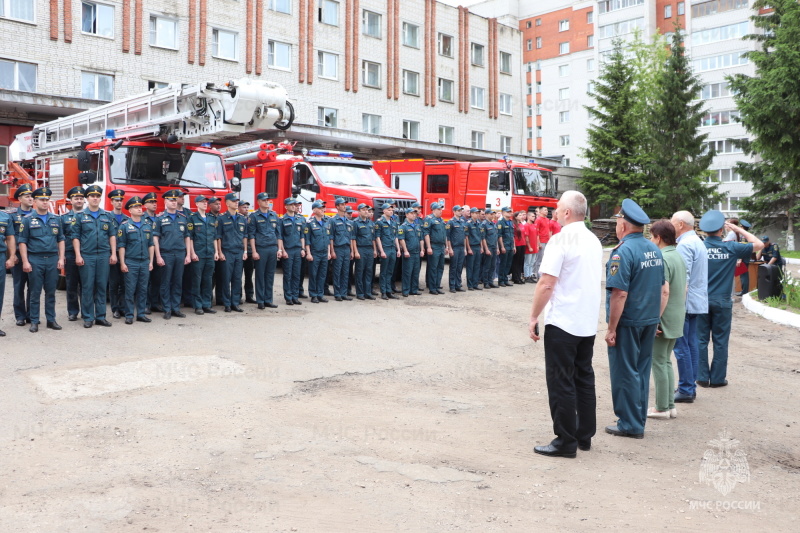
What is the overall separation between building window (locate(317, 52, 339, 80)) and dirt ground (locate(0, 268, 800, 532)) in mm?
26452

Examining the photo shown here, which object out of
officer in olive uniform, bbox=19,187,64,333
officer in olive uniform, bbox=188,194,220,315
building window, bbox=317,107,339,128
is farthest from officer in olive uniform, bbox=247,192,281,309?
building window, bbox=317,107,339,128

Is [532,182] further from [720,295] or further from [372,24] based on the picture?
[372,24]

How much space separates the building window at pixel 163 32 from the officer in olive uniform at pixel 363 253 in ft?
64.0

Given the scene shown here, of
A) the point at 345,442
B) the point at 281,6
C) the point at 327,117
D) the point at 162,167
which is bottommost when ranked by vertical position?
the point at 345,442

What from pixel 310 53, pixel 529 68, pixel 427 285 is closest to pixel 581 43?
pixel 529 68

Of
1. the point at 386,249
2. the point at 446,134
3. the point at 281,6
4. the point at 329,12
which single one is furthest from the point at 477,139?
the point at 386,249

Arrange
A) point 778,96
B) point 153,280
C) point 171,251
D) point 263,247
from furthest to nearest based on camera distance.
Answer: point 778,96 → point 263,247 → point 153,280 → point 171,251

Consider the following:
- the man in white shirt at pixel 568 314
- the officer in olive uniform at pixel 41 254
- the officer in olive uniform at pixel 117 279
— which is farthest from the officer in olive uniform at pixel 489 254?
the man in white shirt at pixel 568 314

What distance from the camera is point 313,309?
1196cm

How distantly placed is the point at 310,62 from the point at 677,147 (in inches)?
834

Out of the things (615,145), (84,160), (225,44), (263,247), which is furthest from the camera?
(615,145)

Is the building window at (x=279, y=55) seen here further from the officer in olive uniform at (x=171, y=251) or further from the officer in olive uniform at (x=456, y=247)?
the officer in olive uniform at (x=171, y=251)

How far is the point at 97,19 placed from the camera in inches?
1085

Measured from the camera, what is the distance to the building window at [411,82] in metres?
37.2
